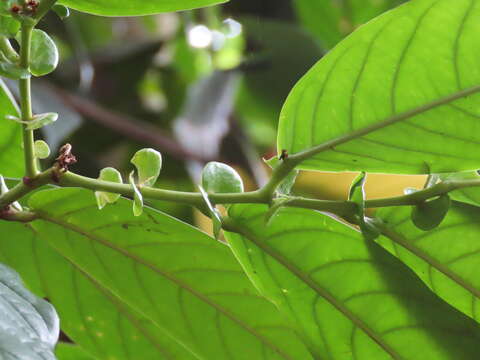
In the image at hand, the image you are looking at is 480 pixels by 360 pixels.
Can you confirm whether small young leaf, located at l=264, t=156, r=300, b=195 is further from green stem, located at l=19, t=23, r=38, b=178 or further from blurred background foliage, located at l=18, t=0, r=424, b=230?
blurred background foliage, located at l=18, t=0, r=424, b=230

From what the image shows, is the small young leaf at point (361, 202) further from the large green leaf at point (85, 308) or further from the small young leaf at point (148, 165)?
the large green leaf at point (85, 308)

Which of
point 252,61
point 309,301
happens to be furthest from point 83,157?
point 309,301

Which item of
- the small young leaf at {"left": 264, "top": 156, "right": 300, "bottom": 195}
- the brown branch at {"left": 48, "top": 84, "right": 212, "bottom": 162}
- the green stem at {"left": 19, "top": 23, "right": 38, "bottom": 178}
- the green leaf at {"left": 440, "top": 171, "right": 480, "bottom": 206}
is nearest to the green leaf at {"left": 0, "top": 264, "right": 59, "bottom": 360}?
the green stem at {"left": 19, "top": 23, "right": 38, "bottom": 178}

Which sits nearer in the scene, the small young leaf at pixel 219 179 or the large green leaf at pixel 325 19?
the small young leaf at pixel 219 179

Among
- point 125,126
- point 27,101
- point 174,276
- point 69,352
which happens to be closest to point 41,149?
point 27,101

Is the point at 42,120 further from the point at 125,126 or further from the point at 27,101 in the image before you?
the point at 125,126

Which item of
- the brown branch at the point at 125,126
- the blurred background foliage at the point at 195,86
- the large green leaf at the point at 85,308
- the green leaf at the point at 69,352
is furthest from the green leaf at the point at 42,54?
the brown branch at the point at 125,126

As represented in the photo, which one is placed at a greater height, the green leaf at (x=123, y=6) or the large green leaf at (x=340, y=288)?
the green leaf at (x=123, y=6)
